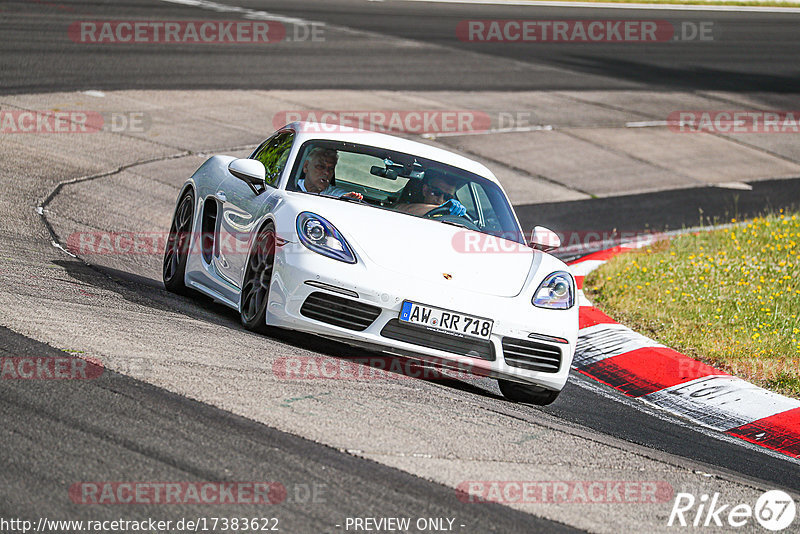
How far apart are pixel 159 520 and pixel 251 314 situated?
10.2 ft

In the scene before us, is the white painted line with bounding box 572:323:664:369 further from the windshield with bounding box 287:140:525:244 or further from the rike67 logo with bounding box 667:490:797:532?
the rike67 logo with bounding box 667:490:797:532

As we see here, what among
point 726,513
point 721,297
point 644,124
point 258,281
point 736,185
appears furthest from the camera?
point 644,124

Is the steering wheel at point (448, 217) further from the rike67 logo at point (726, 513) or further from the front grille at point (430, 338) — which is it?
the rike67 logo at point (726, 513)

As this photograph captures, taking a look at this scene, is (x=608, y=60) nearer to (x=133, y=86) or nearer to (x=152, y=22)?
(x=152, y=22)

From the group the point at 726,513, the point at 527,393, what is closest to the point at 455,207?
the point at 527,393

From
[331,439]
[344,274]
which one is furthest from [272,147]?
[331,439]

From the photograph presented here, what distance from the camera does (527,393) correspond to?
278 inches

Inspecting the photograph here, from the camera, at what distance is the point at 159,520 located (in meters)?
3.89

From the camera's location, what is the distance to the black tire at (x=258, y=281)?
6734mm

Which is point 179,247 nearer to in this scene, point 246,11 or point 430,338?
point 430,338

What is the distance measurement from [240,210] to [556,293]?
2.23m

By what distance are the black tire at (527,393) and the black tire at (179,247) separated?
8.64 ft

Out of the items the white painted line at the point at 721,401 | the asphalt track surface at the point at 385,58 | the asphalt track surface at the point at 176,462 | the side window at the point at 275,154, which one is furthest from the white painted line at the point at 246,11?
the asphalt track surface at the point at 176,462

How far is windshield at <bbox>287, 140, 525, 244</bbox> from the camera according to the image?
757 centimetres
